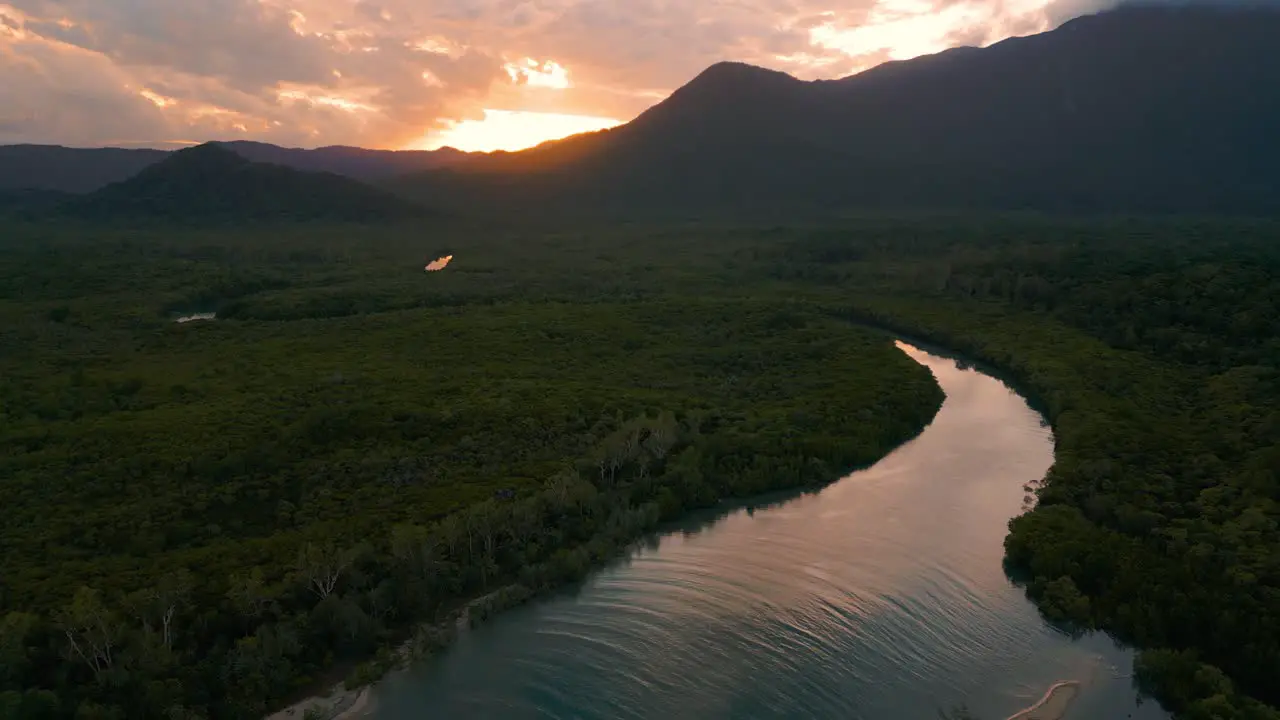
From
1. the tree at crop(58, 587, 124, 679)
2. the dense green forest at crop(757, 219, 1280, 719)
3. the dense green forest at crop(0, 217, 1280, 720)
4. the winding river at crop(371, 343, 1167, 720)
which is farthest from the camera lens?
the dense green forest at crop(757, 219, 1280, 719)

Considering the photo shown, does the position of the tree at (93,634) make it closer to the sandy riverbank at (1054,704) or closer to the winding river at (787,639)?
the winding river at (787,639)

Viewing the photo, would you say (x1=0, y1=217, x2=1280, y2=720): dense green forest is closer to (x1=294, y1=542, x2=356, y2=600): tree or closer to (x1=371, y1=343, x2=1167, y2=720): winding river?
(x1=294, y1=542, x2=356, y2=600): tree

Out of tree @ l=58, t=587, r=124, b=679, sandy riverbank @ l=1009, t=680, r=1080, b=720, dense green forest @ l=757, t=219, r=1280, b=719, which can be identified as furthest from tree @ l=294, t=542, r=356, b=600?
dense green forest @ l=757, t=219, r=1280, b=719

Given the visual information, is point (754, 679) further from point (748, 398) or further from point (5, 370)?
point (5, 370)

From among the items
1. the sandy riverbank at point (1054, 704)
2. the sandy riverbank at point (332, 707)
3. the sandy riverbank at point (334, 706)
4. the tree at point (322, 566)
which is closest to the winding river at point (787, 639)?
the sandy riverbank at point (1054, 704)

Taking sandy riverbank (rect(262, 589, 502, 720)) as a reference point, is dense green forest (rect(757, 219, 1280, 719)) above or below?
above
